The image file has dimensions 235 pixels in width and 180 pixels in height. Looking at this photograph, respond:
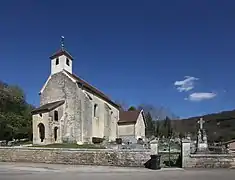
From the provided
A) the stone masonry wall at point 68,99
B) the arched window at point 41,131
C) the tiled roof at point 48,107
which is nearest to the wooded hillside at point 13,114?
the stone masonry wall at point 68,99

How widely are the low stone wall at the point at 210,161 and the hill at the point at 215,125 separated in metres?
42.0

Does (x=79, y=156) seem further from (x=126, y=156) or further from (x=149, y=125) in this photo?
(x=149, y=125)

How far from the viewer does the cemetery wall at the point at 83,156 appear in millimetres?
21094

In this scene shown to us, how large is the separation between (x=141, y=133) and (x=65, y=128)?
20819mm

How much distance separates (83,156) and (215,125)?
53.4 meters

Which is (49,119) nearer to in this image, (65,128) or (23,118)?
(65,128)

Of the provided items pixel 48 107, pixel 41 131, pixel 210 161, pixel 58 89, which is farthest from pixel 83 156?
pixel 58 89

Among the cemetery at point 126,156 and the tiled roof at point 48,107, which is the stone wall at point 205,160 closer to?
the cemetery at point 126,156

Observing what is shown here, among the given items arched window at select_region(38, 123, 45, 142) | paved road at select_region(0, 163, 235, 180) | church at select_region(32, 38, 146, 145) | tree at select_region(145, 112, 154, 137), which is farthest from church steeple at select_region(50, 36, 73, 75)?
tree at select_region(145, 112, 154, 137)

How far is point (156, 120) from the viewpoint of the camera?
82.2 meters

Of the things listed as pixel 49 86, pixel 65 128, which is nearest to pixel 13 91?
pixel 49 86

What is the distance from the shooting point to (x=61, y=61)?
43812 mm

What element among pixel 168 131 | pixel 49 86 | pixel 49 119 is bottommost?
pixel 168 131

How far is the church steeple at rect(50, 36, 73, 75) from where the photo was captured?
43.7m
